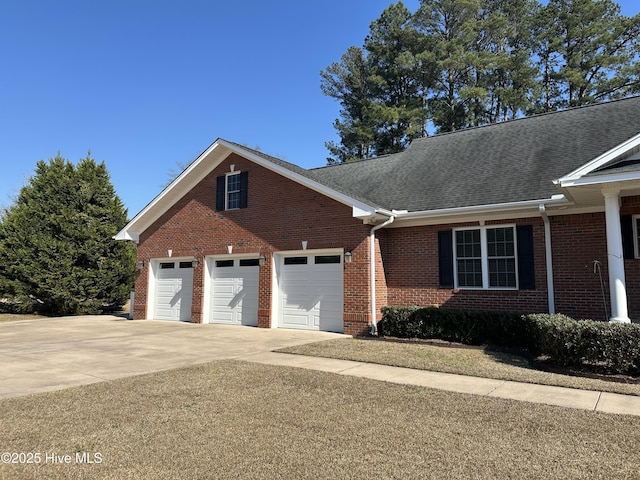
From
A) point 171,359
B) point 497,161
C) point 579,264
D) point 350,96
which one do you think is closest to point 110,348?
point 171,359

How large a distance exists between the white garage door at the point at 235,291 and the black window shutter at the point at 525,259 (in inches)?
319

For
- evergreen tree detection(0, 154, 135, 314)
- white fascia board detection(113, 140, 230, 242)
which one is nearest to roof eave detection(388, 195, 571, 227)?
white fascia board detection(113, 140, 230, 242)

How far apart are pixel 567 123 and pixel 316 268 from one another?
30.5 feet

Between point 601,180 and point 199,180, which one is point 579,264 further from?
point 199,180

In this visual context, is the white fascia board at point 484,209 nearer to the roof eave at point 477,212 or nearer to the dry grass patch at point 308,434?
the roof eave at point 477,212

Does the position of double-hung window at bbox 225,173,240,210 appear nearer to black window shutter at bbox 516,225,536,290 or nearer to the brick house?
the brick house

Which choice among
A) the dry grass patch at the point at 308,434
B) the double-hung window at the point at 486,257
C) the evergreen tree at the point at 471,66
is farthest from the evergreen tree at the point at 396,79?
the dry grass patch at the point at 308,434

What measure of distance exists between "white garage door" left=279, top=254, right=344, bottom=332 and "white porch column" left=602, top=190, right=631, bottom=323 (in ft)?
22.2

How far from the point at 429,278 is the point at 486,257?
5.35 ft

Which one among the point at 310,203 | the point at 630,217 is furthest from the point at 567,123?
the point at 310,203

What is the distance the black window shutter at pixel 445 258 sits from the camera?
11.9 m

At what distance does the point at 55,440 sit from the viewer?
425 centimetres

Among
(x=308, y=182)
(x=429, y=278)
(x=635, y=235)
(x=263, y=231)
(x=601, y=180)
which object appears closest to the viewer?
(x=601, y=180)

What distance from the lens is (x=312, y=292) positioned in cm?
1349
